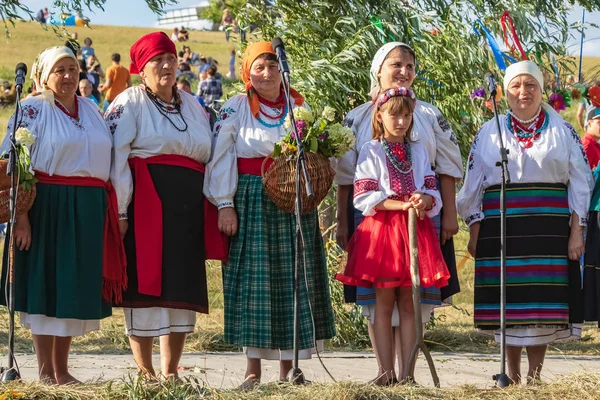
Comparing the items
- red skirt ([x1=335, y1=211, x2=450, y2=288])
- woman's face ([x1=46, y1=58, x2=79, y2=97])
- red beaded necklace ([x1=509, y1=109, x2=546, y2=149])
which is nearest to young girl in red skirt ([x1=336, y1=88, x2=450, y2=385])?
red skirt ([x1=335, y1=211, x2=450, y2=288])

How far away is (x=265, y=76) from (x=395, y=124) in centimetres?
88

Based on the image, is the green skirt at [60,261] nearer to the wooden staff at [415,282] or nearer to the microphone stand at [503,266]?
→ the wooden staff at [415,282]

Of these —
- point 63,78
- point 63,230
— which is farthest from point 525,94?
point 63,230

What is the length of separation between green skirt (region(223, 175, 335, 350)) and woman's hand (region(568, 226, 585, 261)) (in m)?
1.63

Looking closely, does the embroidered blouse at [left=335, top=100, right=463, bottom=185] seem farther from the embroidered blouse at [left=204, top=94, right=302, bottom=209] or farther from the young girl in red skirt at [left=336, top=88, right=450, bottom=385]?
the embroidered blouse at [left=204, top=94, right=302, bottom=209]

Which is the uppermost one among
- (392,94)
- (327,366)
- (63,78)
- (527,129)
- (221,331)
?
(63,78)

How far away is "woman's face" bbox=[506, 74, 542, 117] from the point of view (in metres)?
7.11

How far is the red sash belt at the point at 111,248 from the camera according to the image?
6770 mm

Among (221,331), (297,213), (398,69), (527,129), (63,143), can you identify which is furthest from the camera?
(221,331)

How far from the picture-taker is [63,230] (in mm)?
6711

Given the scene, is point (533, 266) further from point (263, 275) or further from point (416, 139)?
point (263, 275)

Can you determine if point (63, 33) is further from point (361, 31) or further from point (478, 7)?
point (478, 7)

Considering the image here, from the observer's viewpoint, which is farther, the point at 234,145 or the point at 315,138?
the point at 234,145

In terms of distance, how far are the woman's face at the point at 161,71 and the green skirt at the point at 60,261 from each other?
832 mm
